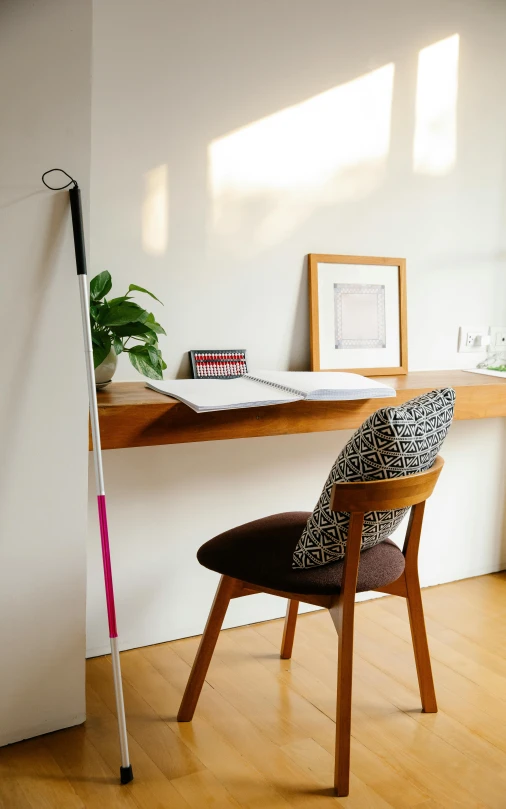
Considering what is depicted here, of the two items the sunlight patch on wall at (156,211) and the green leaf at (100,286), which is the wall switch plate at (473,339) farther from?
the green leaf at (100,286)

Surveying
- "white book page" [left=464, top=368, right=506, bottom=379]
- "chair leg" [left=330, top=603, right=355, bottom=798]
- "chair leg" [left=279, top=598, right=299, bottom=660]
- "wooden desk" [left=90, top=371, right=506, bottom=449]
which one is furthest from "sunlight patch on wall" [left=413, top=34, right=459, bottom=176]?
"chair leg" [left=330, top=603, right=355, bottom=798]

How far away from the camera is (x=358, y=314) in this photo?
102 inches

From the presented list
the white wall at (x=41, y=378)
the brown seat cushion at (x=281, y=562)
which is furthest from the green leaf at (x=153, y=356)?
the brown seat cushion at (x=281, y=562)

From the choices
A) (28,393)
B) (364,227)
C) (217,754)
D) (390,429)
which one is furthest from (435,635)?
(28,393)

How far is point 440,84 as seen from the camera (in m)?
2.69

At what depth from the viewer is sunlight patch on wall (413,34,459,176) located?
2650 mm

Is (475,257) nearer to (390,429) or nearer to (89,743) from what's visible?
(390,429)

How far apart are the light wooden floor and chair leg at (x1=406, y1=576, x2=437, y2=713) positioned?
0.04m

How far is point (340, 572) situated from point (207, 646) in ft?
1.42

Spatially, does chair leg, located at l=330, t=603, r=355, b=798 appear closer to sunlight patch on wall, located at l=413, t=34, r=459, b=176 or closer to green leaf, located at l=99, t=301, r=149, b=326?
green leaf, located at l=99, t=301, r=149, b=326

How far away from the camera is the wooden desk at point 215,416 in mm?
1903

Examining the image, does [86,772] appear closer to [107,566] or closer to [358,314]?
[107,566]

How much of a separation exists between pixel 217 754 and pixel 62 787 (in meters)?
0.37

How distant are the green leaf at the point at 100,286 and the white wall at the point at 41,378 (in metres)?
0.19
